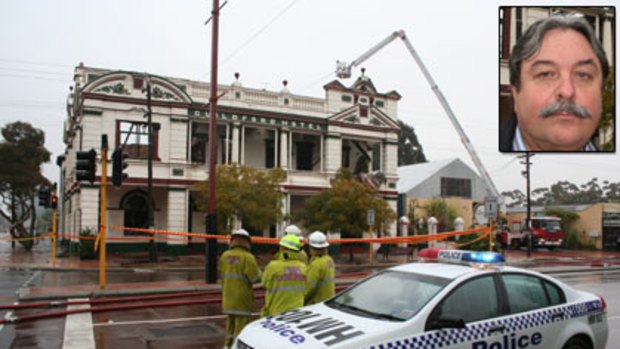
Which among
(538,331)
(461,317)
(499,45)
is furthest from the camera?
(499,45)

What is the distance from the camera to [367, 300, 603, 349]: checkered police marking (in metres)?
5.06

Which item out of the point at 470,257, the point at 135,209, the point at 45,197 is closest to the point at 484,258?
the point at 470,257

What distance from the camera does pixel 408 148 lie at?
90.4 meters

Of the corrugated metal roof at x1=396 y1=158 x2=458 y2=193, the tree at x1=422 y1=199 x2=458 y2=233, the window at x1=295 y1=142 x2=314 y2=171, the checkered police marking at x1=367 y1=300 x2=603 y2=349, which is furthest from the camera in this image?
the corrugated metal roof at x1=396 y1=158 x2=458 y2=193

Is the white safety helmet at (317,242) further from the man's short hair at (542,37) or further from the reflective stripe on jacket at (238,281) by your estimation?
the man's short hair at (542,37)

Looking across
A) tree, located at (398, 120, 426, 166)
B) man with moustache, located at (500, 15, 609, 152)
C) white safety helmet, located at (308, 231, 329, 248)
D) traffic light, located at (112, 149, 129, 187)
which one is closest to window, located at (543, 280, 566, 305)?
white safety helmet, located at (308, 231, 329, 248)

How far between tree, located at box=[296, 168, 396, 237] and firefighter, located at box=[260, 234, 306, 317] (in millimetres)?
19365

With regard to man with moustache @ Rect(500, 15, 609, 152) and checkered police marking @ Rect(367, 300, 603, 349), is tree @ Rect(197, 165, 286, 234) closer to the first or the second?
man with moustache @ Rect(500, 15, 609, 152)

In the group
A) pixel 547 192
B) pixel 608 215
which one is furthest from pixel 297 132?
pixel 547 192

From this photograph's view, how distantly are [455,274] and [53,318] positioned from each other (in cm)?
802

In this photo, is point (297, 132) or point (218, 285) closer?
point (218, 285)

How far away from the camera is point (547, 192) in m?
92.7

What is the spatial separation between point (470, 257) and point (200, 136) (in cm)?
2696

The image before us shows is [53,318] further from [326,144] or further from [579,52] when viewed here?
[326,144]
